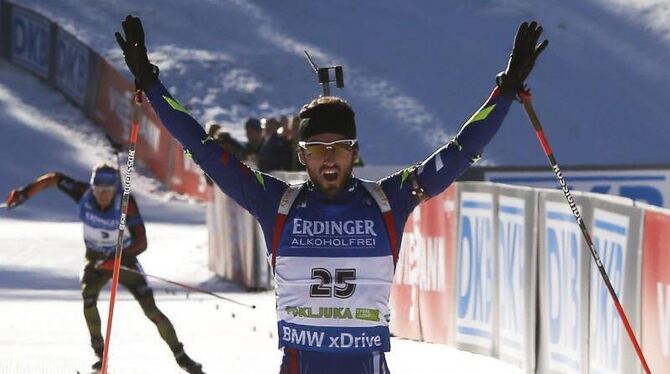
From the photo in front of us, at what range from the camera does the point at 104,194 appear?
11.1 meters

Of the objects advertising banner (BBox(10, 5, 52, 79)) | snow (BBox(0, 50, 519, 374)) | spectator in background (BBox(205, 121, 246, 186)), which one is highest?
advertising banner (BBox(10, 5, 52, 79))

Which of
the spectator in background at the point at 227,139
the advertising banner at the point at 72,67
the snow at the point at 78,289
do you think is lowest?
the snow at the point at 78,289

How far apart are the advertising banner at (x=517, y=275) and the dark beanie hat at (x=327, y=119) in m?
5.34

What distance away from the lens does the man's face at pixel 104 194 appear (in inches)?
435

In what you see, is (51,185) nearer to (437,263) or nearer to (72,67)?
(437,263)

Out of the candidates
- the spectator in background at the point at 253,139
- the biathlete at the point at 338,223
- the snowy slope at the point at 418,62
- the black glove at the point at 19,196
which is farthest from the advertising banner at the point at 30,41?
the biathlete at the point at 338,223

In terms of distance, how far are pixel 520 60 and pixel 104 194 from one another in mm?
6128

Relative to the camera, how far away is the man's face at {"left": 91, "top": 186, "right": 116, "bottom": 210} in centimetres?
1105

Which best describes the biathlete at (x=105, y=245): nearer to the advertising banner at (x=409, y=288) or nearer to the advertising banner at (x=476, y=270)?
the advertising banner at (x=476, y=270)

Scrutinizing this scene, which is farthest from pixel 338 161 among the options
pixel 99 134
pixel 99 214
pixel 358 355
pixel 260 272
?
pixel 99 134

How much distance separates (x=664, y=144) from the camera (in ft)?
111

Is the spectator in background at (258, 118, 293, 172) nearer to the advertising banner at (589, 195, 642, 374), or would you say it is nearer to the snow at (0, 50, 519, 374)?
the snow at (0, 50, 519, 374)

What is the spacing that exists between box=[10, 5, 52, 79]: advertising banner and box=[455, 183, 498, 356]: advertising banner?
22345 mm

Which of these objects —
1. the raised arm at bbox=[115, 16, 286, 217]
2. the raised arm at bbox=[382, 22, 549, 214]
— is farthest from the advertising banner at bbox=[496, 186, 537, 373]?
the raised arm at bbox=[115, 16, 286, 217]
